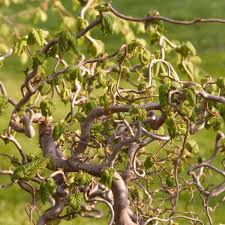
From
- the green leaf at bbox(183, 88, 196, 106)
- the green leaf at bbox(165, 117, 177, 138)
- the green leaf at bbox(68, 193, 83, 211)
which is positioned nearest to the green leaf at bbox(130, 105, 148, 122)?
the green leaf at bbox(165, 117, 177, 138)

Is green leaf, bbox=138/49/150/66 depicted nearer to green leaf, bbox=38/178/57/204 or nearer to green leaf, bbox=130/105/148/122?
green leaf, bbox=130/105/148/122

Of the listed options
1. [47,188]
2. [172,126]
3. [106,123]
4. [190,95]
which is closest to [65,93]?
[106,123]

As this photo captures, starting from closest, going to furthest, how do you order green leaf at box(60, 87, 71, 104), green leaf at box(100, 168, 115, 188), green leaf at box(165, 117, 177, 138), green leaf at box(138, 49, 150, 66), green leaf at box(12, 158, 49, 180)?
green leaf at box(165, 117, 177, 138)
green leaf at box(12, 158, 49, 180)
green leaf at box(100, 168, 115, 188)
green leaf at box(138, 49, 150, 66)
green leaf at box(60, 87, 71, 104)

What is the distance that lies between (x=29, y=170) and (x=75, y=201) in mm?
253

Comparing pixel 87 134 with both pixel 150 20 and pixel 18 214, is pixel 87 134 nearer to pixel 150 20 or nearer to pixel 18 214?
pixel 150 20

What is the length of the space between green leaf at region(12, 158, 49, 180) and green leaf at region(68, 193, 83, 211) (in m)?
0.19

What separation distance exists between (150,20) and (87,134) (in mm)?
628

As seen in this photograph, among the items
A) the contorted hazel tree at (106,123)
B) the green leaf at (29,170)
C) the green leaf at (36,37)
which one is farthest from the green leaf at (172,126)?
the green leaf at (36,37)

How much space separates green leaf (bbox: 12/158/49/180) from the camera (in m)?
3.09

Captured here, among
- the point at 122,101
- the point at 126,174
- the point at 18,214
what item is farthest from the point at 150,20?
the point at 18,214

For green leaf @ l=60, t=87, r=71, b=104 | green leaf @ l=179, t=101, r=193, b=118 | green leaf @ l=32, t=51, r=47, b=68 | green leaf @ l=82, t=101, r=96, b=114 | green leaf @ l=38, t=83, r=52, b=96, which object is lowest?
green leaf @ l=179, t=101, r=193, b=118

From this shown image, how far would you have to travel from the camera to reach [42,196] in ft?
10.5

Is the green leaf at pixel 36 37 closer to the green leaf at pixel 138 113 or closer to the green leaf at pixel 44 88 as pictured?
the green leaf at pixel 44 88

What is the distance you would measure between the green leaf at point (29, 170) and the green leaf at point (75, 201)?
19 centimetres
